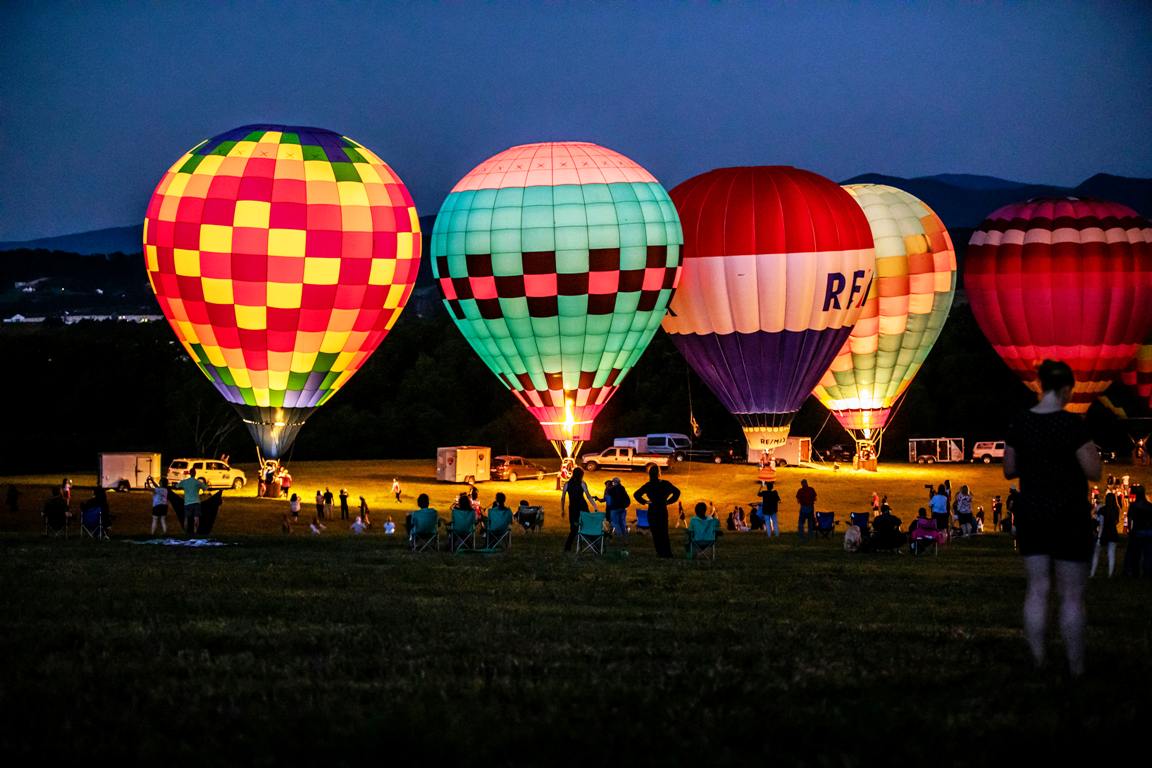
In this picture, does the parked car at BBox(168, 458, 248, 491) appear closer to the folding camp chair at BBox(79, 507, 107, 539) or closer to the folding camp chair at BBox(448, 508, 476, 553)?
the folding camp chair at BBox(79, 507, 107, 539)

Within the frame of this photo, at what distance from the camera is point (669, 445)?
5241 cm

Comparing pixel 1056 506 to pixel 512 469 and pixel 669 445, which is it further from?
pixel 669 445

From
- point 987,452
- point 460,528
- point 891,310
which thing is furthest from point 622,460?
point 460,528

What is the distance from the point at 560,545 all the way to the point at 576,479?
12.6ft

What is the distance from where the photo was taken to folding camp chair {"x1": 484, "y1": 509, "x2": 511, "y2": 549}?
60.7 feet

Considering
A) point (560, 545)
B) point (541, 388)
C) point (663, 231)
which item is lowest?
point (560, 545)

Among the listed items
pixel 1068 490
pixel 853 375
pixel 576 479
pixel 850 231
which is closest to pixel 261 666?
pixel 1068 490

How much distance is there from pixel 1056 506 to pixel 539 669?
96.2 inches

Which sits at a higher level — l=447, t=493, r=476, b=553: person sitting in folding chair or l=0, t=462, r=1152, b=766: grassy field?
l=447, t=493, r=476, b=553: person sitting in folding chair

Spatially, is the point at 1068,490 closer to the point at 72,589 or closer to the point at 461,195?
the point at 72,589

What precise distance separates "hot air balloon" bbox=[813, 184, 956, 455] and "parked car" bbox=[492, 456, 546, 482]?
8.87 meters

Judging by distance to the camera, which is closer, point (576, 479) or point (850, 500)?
point (576, 479)


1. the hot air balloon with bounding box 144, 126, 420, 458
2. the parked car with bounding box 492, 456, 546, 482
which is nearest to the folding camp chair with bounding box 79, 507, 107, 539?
the hot air balloon with bounding box 144, 126, 420, 458

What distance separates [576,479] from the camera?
58.2 ft
